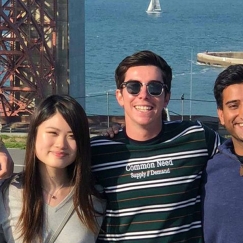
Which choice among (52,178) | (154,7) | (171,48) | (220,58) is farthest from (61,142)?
(154,7)

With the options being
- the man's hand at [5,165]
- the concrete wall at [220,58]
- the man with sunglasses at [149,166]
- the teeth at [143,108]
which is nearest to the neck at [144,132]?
the man with sunglasses at [149,166]

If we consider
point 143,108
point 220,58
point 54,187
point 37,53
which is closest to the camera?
point 54,187

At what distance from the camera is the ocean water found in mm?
38281

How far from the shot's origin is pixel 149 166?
3910 millimetres

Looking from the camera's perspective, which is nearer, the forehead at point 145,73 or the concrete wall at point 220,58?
the forehead at point 145,73

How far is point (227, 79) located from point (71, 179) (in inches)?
41.4

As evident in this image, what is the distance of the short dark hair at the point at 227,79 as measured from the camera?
3893 mm

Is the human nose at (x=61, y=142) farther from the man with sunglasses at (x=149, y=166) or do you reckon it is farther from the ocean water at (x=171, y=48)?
the ocean water at (x=171, y=48)

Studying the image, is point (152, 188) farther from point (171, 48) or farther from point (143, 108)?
point (171, 48)

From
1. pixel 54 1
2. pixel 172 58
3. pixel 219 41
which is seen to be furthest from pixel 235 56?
pixel 54 1

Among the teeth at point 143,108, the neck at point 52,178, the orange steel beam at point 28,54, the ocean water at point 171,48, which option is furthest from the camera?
the ocean water at point 171,48

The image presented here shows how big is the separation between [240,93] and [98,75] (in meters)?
51.4

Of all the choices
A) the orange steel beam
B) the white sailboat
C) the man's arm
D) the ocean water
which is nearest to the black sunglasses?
the man's arm

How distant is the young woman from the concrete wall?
185ft
